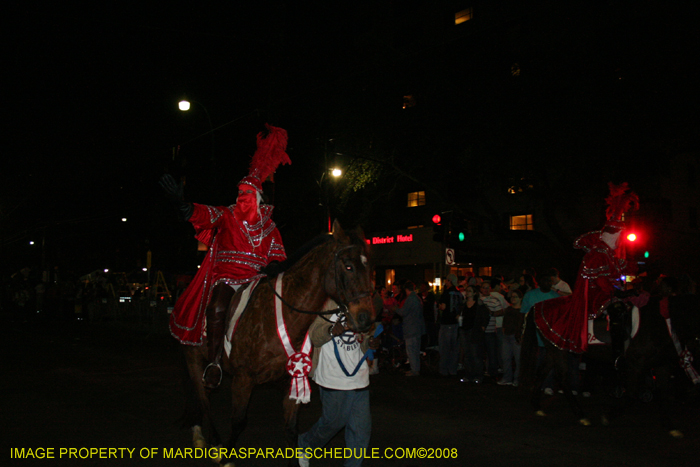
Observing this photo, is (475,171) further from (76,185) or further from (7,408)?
(76,185)

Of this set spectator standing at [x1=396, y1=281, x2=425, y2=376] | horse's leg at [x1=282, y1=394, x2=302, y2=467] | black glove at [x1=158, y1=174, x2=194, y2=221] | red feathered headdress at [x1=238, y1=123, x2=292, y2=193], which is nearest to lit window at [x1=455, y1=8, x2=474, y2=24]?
spectator standing at [x1=396, y1=281, x2=425, y2=376]

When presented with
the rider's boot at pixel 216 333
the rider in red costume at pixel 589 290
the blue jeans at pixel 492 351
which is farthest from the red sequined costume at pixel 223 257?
the blue jeans at pixel 492 351

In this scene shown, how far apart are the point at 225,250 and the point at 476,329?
6.78 metres

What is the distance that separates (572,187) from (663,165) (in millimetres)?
2998

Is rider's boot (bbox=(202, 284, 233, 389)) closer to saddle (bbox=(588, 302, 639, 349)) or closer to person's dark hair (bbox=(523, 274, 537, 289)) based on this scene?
saddle (bbox=(588, 302, 639, 349))

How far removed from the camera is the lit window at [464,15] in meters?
36.1

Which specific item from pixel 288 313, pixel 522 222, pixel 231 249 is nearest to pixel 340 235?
pixel 288 313

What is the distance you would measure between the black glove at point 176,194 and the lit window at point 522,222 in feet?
90.2

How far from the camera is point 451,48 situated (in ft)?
63.7

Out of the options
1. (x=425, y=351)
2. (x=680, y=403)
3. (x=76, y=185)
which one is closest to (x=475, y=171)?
(x=425, y=351)

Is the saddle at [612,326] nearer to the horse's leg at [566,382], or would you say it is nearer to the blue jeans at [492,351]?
the horse's leg at [566,382]

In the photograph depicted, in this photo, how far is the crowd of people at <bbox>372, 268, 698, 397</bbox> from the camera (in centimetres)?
1062

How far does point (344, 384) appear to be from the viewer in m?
4.79

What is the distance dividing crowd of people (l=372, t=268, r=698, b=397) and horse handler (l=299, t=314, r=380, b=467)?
5530 millimetres
